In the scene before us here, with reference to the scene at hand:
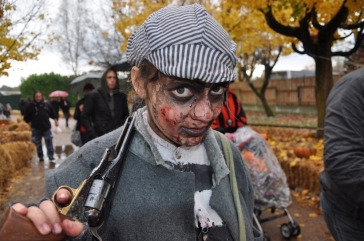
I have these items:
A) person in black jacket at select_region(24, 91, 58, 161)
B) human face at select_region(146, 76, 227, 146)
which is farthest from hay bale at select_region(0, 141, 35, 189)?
human face at select_region(146, 76, 227, 146)


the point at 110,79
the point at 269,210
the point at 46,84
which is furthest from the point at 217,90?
the point at 46,84

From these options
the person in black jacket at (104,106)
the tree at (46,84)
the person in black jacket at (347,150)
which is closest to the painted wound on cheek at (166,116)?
the person in black jacket at (347,150)

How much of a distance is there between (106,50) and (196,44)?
88.8 feet

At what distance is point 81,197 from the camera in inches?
38.0

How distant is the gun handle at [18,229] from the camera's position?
785 mm

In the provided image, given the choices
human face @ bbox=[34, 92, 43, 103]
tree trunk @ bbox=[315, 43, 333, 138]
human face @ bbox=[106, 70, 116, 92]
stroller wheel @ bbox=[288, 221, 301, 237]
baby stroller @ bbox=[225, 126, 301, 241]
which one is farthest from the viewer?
human face @ bbox=[34, 92, 43, 103]

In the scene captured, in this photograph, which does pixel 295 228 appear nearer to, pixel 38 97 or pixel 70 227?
pixel 70 227

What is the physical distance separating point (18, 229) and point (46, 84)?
122 feet

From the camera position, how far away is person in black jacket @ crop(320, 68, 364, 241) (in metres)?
1.81

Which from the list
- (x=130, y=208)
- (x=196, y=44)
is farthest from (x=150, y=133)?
(x=196, y=44)

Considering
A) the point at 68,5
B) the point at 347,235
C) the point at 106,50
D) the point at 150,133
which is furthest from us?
the point at 106,50

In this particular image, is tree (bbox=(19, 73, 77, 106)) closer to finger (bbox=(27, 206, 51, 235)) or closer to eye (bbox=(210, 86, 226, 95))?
eye (bbox=(210, 86, 226, 95))

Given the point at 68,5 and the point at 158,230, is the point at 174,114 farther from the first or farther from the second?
the point at 68,5

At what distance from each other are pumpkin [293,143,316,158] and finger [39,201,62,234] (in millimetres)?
5952
